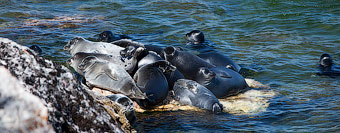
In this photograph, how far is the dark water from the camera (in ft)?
17.5

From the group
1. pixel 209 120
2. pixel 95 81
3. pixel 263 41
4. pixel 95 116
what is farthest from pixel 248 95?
pixel 263 41

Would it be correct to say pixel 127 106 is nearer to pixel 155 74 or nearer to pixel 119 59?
pixel 155 74

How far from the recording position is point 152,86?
18.7 feet

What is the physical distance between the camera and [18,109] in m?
2.77

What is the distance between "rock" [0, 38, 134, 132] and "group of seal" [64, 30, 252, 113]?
207 cm

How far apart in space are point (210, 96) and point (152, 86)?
824mm

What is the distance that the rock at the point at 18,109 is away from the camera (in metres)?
2.74

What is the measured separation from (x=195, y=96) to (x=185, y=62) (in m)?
1.19

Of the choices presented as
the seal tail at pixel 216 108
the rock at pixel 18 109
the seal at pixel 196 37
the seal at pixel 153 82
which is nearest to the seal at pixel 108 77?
the seal at pixel 153 82

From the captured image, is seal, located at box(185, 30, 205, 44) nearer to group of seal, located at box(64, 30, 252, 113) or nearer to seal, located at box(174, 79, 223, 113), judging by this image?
group of seal, located at box(64, 30, 252, 113)

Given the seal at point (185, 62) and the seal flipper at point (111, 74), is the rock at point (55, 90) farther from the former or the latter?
Result: the seal at point (185, 62)

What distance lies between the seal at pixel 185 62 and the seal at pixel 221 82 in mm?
242

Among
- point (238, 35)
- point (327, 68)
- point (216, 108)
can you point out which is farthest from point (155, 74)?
point (238, 35)

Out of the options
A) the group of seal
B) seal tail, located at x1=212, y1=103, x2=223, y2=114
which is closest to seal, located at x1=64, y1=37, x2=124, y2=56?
the group of seal
